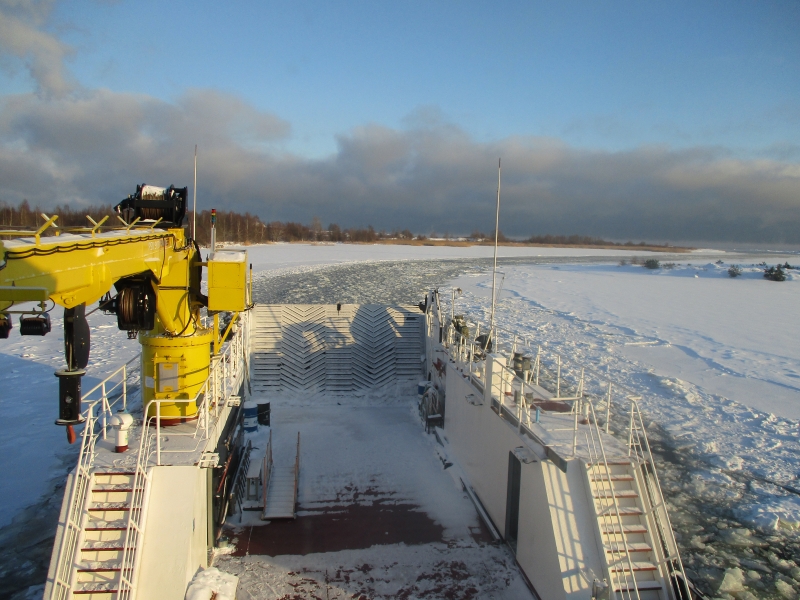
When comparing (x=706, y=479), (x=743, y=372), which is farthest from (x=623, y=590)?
(x=743, y=372)

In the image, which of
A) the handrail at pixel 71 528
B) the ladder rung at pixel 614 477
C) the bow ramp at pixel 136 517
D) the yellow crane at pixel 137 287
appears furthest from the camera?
the ladder rung at pixel 614 477

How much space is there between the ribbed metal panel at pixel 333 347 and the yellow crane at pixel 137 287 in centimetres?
422

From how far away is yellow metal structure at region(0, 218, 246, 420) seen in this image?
295 cm

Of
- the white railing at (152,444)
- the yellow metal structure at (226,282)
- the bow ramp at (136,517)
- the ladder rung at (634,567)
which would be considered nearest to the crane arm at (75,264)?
the yellow metal structure at (226,282)

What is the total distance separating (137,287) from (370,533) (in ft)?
13.1

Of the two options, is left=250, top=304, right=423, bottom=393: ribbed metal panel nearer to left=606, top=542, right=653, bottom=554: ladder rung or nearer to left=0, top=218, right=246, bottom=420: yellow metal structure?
left=0, top=218, right=246, bottom=420: yellow metal structure

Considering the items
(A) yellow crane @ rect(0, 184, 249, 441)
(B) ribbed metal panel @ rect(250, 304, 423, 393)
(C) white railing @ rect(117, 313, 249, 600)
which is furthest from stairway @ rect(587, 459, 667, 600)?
(B) ribbed metal panel @ rect(250, 304, 423, 393)

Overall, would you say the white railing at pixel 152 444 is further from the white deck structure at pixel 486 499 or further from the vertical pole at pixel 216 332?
the vertical pole at pixel 216 332

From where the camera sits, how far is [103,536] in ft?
15.1

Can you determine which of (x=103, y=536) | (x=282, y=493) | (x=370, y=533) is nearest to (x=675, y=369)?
(x=370, y=533)

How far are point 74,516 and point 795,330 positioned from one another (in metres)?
20.6

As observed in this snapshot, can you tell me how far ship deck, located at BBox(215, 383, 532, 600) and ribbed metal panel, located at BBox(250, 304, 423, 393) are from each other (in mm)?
2229

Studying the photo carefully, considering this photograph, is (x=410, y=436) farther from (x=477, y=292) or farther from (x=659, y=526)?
(x=477, y=292)

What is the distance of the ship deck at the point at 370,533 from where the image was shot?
534 cm
